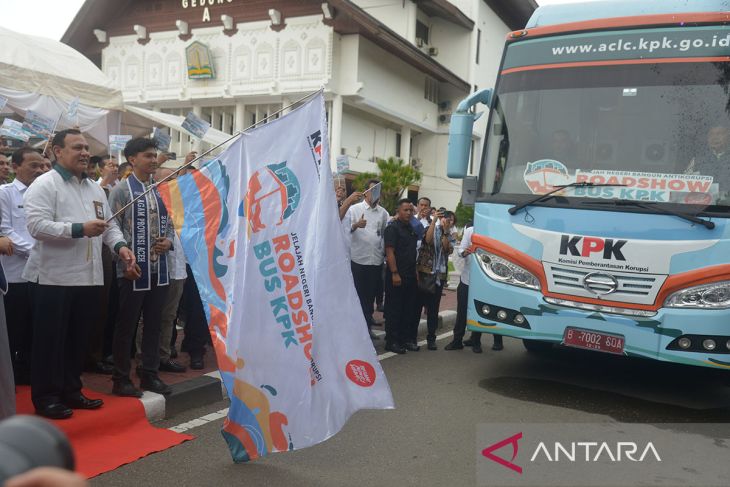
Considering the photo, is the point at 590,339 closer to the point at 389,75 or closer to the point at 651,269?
the point at 651,269

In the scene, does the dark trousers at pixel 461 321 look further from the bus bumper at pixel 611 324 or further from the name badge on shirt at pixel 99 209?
the name badge on shirt at pixel 99 209

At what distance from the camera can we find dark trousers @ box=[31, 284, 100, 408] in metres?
4.31

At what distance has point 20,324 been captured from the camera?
521 centimetres

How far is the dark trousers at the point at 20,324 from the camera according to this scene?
5.16 m

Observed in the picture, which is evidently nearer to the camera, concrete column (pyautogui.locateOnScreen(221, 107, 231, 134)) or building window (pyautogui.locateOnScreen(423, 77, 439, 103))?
concrete column (pyautogui.locateOnScreen(221, 107, 231, 134))

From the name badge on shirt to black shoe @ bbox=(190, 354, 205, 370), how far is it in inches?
83.2

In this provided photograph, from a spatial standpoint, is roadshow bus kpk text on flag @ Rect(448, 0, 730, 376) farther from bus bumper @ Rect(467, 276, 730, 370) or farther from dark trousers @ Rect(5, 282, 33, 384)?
dark trousers @ Rect(5, 282, 33, 384)

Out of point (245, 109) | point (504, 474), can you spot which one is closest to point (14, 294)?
point (504, 474)

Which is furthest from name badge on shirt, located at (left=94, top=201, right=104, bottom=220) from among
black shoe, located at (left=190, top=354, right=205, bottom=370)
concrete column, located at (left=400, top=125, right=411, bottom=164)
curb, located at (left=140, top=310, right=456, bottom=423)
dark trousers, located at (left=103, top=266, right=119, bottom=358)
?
concrete column, located at (left=400, top=125, right=411, bottom=164)

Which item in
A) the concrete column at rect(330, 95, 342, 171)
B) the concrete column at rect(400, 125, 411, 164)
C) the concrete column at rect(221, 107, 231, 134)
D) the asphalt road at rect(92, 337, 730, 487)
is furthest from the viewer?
the concrete column at rect(400, 125, 411, 164)

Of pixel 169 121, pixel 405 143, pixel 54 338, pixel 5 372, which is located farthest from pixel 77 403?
pixel 405 143

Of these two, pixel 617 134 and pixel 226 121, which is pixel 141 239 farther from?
pixel 226 121

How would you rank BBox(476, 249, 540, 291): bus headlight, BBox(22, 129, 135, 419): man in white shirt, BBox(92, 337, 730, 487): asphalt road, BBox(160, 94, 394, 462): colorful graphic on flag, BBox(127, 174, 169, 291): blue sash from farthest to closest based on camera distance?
1. BBox(476, 249, 540, 291): bus headlight
2. BBox(127, 174, 169, 291): blue sash
3. BBox(22, 129, 135, 419): man in white shirt
4. BBox(92, 337, 730, 487): asphalt road
5. BBox(160, 94, 394, 462): colorful graphic on flag

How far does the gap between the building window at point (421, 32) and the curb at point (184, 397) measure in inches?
1043
